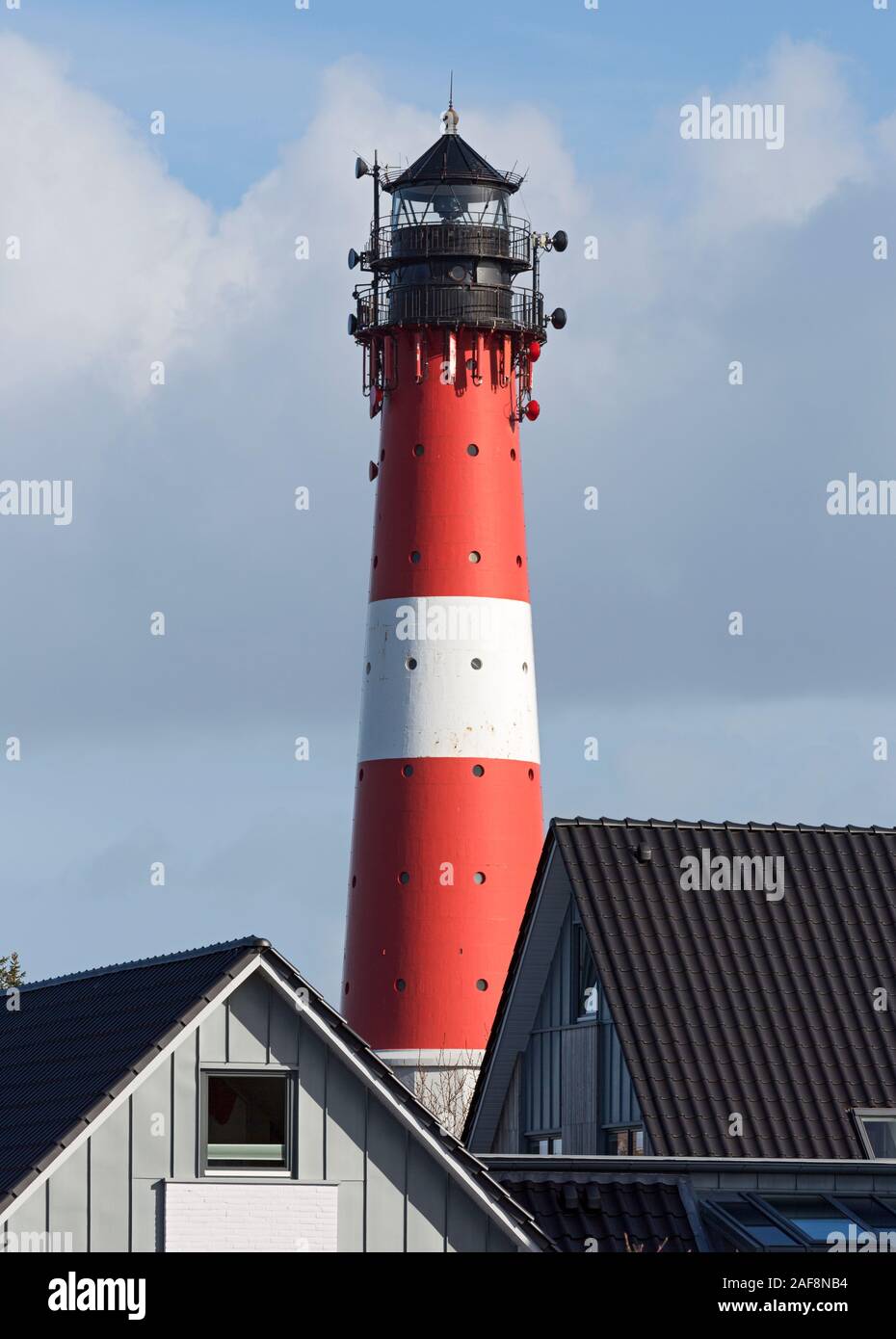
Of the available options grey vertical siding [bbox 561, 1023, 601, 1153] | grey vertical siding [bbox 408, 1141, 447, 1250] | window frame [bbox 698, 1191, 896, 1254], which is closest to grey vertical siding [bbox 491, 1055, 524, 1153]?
grey vertical siding [bbox 561, 1023, 601, 1153]

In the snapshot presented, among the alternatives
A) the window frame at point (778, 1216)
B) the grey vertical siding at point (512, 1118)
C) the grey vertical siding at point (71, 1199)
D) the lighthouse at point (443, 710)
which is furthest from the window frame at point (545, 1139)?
the lighthouse at point (443, 710)

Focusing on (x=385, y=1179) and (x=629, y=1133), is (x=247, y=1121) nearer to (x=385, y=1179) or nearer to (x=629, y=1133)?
(x=385, y=1179)

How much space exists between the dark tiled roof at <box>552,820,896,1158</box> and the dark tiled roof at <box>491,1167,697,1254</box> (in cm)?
247

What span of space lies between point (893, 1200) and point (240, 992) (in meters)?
7.84

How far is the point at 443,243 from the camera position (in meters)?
62.3

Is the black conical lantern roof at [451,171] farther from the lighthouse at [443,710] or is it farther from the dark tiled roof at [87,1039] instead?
the dark tiled roof at [87,1039]

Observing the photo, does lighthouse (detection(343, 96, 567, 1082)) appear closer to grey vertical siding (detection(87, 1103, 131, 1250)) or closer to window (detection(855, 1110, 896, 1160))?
window (detection(855, 1110, 896, 1160))

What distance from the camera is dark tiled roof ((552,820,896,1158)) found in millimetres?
32625

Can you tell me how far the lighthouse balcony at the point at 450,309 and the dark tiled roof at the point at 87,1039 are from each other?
33.5 metres

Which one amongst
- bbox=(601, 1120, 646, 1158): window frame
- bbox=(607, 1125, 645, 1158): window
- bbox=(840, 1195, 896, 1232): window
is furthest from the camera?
bbox=(607, 1125, 645, 1158): window

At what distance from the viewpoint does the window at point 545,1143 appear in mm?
36781

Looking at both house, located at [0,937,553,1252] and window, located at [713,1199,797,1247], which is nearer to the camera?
house, located at [0,937,553,1252]

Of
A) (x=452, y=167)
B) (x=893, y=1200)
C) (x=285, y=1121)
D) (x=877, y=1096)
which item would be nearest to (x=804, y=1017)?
(x=877, y=1096)

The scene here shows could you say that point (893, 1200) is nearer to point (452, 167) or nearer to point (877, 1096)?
point (877, 1096)
